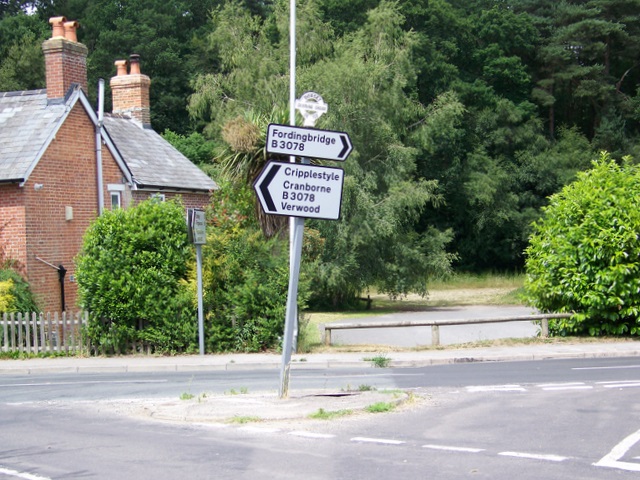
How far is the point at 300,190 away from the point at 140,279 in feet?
30.4

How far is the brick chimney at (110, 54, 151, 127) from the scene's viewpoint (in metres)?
32.5

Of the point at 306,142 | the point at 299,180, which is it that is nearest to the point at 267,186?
the point at 299,180

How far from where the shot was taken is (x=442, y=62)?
55906mm

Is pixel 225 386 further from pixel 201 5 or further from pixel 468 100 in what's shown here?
pixel 201 5

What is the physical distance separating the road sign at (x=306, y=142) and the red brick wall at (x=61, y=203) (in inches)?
569

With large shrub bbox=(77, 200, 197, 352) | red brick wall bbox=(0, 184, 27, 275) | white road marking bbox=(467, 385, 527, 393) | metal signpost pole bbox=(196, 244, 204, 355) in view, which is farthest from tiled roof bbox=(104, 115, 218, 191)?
white road marking bbox=(467, 385, 527, 393)

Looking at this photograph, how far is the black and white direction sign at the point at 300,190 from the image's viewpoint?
10383mm

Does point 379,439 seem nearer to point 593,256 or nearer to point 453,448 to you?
point 453,448

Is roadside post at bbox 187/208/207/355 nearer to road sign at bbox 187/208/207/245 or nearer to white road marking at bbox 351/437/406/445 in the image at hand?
road sign at bbox 187/208/207/245

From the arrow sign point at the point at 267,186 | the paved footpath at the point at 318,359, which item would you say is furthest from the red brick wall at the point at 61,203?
the arrow sign point at the point at 267,186

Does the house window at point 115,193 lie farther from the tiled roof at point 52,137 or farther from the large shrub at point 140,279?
the large shrub at point 140,279

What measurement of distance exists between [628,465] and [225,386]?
25.5 feet

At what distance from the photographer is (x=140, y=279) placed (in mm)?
18922

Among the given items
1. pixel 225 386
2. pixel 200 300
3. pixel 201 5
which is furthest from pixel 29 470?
pixel 201 5
